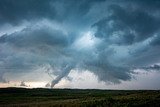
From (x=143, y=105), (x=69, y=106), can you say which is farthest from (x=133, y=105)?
(x=69, y=106)

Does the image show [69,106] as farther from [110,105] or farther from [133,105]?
[133,105]

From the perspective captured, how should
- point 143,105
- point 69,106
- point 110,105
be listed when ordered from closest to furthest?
point 143,105, point 110,105, point 69,106

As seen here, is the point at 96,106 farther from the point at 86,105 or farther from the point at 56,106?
the point at 56,106

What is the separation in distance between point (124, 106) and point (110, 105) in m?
5.58

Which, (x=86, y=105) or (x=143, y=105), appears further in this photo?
(x=86, y=105)

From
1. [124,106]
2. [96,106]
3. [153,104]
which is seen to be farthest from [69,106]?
[153,104]

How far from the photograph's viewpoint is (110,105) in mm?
63562

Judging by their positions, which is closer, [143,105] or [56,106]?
[143,105]

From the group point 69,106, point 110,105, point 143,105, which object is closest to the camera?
point 143,105

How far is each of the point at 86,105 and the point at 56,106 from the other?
33.6ft

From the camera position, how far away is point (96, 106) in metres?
64.3

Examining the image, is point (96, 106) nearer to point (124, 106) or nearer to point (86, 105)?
point (86, 105)

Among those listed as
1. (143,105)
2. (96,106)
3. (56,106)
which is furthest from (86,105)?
(143,105)

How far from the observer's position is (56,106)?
237 ft
